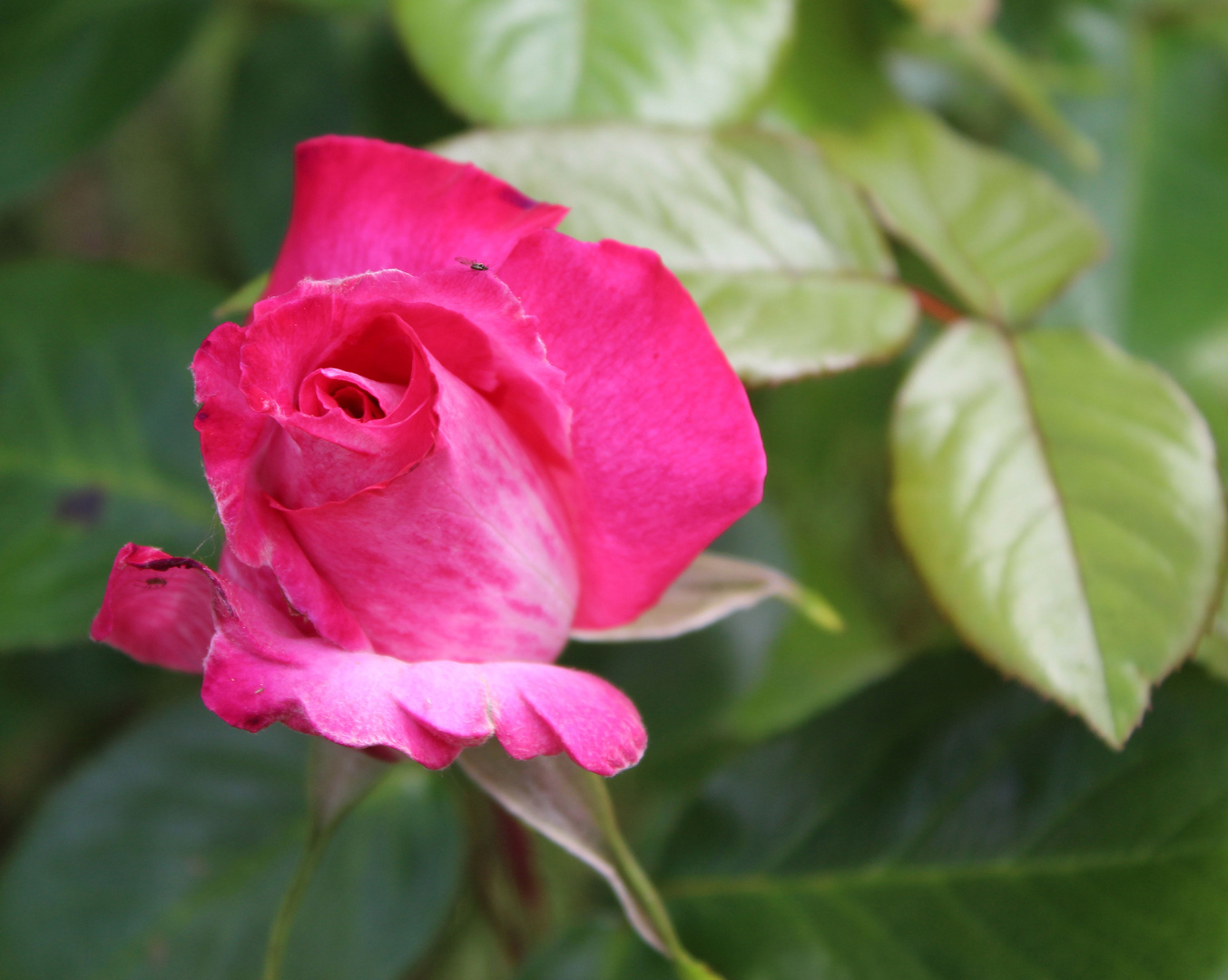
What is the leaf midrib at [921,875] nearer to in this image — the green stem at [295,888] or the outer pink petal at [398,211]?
the green stem at [295,888]

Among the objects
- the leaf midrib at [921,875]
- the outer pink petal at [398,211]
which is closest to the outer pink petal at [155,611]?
the outer pink petal at [398,211]

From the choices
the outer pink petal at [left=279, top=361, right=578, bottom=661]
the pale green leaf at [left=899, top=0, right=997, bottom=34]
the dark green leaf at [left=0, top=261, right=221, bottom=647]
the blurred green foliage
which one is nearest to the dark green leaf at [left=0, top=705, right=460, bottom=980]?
the blurred green foliage

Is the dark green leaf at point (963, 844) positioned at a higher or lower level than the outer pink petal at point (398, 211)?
lower

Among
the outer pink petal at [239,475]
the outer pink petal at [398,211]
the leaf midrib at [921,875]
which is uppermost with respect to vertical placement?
the outer pink petal at [398,211]

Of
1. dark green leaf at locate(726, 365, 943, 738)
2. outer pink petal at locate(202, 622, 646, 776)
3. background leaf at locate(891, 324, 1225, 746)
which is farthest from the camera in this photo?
dark green leaf at locate(726, 365, 943, 738)

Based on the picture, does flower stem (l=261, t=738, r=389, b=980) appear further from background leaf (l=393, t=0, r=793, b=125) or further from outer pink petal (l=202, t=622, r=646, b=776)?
background leaf (l=393, t=0, r=793, b=125)

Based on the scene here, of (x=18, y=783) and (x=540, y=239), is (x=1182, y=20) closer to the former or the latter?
(x=540, y=239)
